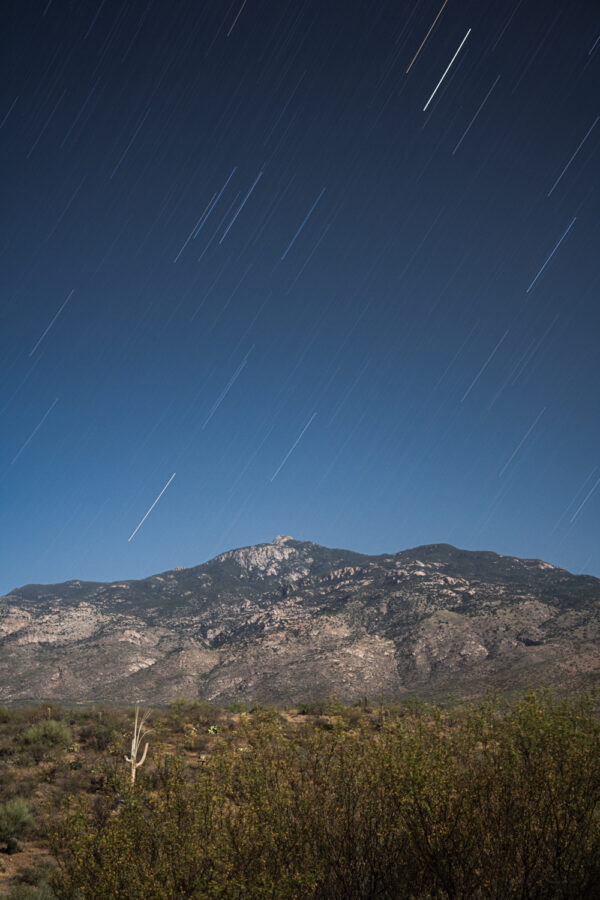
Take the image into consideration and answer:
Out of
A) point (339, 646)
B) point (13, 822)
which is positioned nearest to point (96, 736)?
point (13, 822)

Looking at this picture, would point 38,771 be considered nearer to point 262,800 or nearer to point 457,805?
point 262,800

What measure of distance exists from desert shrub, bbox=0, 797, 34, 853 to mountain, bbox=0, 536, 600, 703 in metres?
73.2

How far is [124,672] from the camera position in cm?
12069

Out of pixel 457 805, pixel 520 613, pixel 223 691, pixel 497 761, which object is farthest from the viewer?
pixel 520 613

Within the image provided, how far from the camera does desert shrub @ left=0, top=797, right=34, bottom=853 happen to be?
1438 cm

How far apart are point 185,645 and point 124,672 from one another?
96.6 feet

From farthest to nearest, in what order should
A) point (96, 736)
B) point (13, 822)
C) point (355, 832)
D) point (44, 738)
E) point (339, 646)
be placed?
1. point (339, 646)
2. point (96, 736)
3. point (44, 738)
4. point (13, 822)
5. point (355, 832)

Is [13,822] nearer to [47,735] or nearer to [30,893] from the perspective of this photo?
[30,893]

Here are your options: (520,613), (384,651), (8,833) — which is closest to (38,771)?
(8,833)

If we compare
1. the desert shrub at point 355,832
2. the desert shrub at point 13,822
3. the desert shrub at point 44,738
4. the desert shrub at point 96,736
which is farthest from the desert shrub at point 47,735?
the desert shrub at point 355,832

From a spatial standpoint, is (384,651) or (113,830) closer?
(113,830)

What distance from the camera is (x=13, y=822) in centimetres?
1513

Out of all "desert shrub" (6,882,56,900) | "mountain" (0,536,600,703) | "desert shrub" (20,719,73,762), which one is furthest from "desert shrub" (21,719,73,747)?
"mountain" (0,536,600,703)

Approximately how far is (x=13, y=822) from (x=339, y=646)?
112812mm
